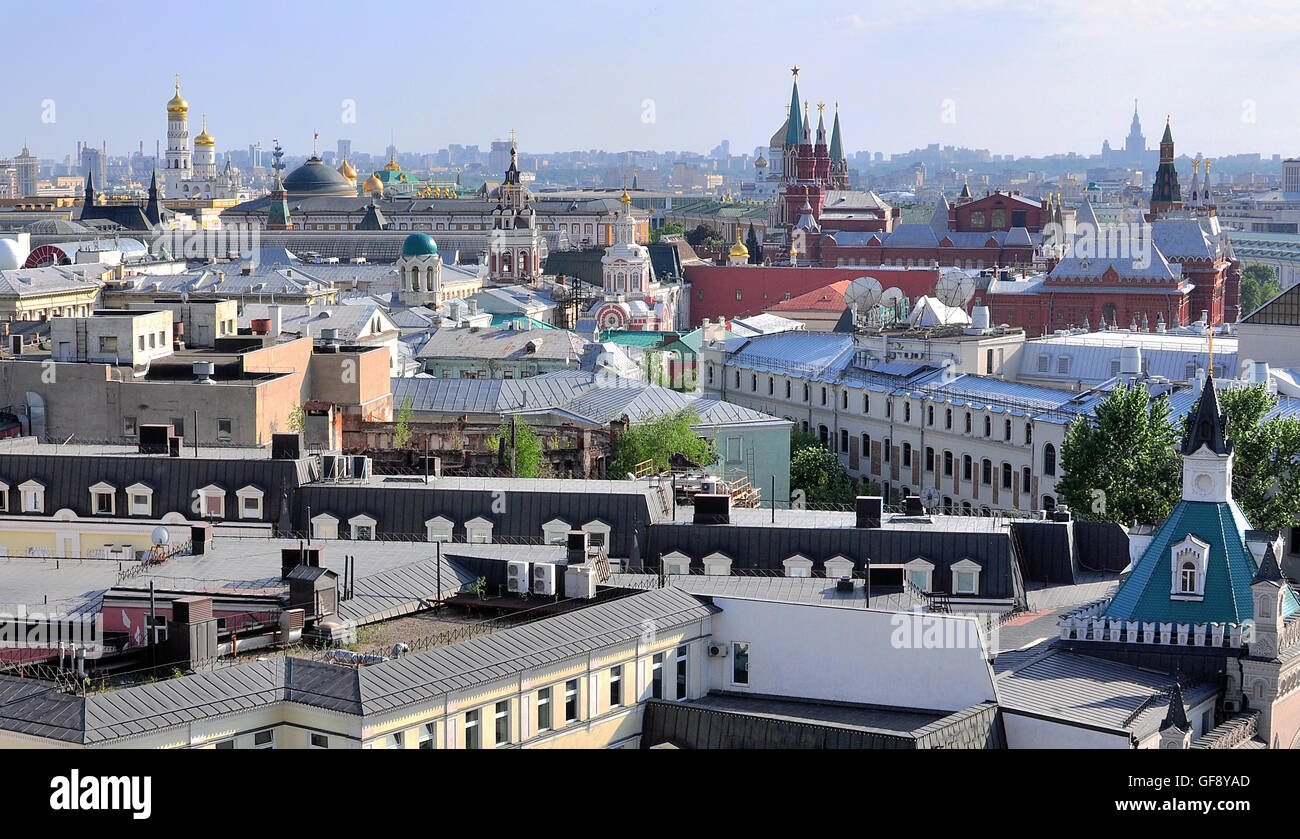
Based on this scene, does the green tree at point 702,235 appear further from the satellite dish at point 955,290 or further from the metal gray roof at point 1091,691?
the metal gray roof at point 1091,691

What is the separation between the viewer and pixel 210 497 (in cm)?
3419

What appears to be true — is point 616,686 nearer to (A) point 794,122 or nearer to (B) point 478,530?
(B) point 478,530

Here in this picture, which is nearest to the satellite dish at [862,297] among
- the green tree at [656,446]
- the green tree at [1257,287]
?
the green tree at [656,446]

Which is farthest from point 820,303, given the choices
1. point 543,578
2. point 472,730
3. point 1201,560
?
point 472,730

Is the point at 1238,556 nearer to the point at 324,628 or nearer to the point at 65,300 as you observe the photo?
the point at 324,628

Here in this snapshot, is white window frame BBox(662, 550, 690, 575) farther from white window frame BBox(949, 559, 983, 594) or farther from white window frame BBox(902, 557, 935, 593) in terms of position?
white window frame BBox(949, 559, 983, 594)

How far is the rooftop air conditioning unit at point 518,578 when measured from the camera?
2622 centimetres

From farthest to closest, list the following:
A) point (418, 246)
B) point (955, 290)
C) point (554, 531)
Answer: point (418, 246) → point (955, 290) → point (554, 531)

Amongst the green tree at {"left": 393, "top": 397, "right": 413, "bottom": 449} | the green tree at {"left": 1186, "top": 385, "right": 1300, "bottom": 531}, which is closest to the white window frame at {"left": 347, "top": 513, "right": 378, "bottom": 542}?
the green tree at {"left": 393, "top": 397, "right": 413, "bottom": 449}

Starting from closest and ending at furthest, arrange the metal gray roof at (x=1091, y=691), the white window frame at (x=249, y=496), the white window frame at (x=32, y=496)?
the metal gray roof at (x=1091, y=691), the white window frame at (x=249, y=496), the white window frame at (x=32, y=496)

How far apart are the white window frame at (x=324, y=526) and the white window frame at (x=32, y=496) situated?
491 centimetres

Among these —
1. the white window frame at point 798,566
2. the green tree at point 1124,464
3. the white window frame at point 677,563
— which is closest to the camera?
the white window frame at point 798,566

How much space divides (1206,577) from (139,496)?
17290 millimetres
